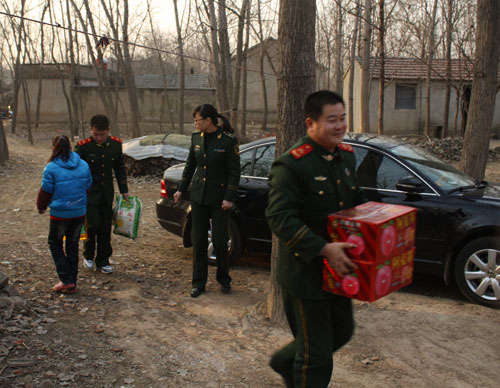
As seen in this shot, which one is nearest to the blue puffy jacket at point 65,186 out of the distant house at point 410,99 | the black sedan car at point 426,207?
the black sedan car at point 426,207

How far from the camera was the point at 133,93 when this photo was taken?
20797 mm

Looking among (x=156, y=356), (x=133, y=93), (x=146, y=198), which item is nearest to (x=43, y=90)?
(x=133, y=93)

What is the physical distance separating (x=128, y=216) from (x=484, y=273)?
3.84 metres

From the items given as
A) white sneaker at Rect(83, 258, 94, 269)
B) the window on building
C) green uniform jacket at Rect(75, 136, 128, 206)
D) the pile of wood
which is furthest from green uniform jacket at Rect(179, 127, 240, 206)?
the window on building

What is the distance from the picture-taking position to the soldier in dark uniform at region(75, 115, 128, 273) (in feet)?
17.8

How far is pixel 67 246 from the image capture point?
16.0 feet

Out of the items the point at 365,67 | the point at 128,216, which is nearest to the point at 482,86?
the point at 128,216

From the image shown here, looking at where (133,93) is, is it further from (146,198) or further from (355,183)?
(355,183)

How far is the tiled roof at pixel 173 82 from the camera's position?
38406mm

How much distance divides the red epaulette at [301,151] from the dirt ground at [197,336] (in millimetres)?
1669

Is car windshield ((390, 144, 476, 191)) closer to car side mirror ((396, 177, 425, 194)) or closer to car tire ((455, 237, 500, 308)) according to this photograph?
car side mirror ((396, 177, 425, 194))

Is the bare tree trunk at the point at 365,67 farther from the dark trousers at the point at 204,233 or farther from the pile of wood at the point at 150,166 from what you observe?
the dark trousers at the point at 204,233

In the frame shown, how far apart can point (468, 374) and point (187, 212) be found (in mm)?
3615

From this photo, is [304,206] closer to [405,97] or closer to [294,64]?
[294,64]
